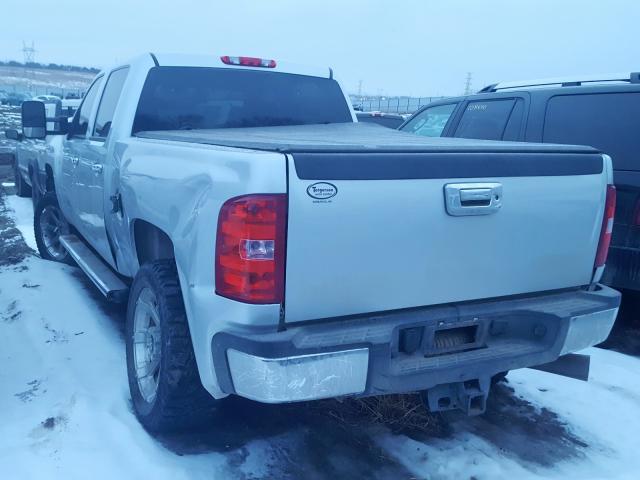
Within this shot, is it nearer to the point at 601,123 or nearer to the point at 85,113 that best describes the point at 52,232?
the point at 85,113

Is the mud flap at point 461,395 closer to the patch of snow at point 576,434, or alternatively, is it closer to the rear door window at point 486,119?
the patch of snow at point 576,434

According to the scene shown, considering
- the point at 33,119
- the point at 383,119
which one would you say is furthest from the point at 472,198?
the point at 383,119

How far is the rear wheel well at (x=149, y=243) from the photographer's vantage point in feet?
11.0

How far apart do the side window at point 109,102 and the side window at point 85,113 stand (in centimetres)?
24

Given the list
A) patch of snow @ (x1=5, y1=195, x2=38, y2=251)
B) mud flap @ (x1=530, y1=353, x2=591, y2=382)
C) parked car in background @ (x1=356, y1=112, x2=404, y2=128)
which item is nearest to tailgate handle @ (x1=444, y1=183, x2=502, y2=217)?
mud flap @ (x1=530, y1=353, x2=591, y2=382)

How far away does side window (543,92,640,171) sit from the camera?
4625 mm

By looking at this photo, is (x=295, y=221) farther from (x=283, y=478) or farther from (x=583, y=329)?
(x=583, y=329)

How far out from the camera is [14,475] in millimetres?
2680

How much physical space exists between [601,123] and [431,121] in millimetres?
2135

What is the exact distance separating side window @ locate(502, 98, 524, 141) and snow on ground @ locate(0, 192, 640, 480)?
7.73 feet

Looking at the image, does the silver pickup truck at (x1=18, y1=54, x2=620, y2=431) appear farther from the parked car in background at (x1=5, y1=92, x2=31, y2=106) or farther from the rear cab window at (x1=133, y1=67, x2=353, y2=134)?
the parked car in background at (x1=5, y1=92, x2=31, y2=106)

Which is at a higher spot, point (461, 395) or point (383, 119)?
point (383, 119)

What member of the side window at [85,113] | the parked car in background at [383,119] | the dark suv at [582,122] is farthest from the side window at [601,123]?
the parked car in background at [383,119]

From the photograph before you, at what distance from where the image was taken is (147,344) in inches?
128
